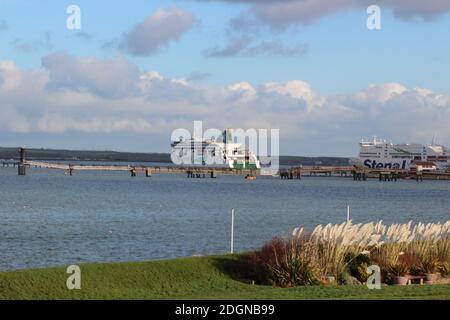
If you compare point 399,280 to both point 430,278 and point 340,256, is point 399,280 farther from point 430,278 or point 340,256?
point 340,256

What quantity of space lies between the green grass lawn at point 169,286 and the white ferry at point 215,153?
555 feet

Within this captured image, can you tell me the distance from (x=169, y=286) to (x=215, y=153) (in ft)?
572

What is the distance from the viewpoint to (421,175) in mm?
168625

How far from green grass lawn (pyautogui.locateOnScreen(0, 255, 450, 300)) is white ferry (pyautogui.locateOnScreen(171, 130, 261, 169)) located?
16929 centimetres

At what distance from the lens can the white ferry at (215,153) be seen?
191125 mm

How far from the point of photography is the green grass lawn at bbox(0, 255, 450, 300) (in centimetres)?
1588

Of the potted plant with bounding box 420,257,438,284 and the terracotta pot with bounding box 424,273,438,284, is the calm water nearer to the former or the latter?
the potted plant with bounding box 420,257,438,284

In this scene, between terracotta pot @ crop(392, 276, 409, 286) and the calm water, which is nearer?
terracotta pot @ crop(392, 276, 409, 286)

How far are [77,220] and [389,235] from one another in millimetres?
30498

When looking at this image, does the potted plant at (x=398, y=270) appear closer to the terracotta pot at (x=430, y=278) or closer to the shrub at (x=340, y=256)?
the shrub at (x=340, y=256)

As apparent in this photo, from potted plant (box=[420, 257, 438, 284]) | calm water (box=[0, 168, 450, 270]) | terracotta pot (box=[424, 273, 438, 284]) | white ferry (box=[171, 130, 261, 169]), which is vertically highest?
white ferry (box=[171, 130, 261, 169])

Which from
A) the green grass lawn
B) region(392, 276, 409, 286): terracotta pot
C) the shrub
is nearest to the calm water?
the green grass lawn

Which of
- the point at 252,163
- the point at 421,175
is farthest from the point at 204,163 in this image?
the point at 421,175
